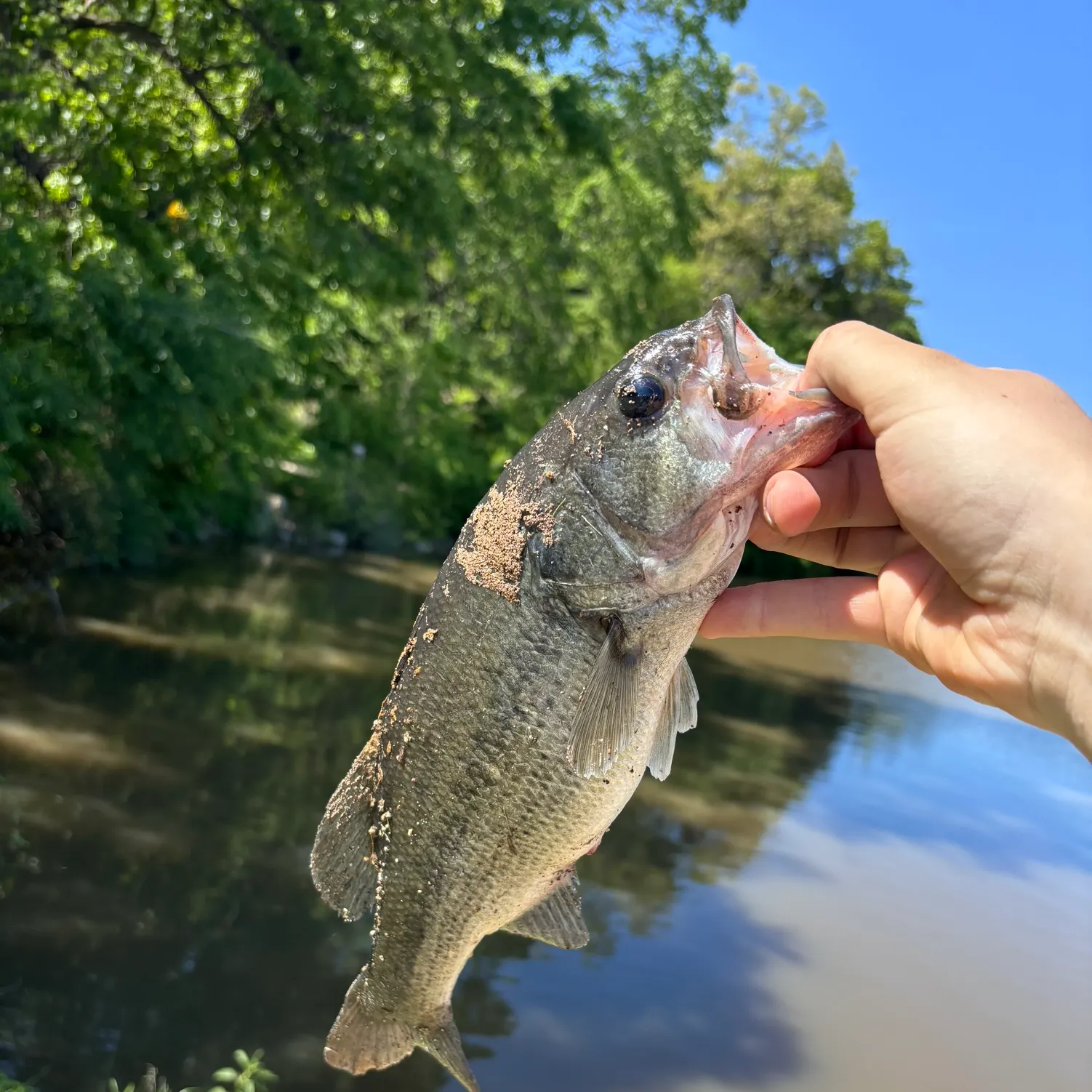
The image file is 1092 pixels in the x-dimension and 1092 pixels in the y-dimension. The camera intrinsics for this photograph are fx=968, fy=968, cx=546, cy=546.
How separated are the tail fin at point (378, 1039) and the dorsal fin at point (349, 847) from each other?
0.22 meters

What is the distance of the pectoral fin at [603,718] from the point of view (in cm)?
207

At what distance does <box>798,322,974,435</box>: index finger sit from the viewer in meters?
2.04

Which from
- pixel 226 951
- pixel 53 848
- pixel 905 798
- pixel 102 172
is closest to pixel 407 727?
pixel 226 951

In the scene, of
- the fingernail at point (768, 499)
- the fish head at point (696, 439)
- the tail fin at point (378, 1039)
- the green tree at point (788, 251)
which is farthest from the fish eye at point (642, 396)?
the green tree at point (788, 251)

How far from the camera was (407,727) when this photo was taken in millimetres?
2271

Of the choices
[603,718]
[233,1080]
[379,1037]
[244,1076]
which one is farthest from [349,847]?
[233,1080]

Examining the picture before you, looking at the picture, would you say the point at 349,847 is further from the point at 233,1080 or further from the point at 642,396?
the point at 233,1080

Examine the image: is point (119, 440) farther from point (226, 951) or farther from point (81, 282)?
point (226, 951)

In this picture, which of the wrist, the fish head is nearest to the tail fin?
the fish head

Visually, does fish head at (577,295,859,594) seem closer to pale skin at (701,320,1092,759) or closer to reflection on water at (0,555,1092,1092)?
pale skin at (701,320,1092,759)

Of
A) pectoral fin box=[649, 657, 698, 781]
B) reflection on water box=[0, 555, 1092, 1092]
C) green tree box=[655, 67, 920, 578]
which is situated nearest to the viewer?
pectoral fin box=[649, 657, 698, 781]

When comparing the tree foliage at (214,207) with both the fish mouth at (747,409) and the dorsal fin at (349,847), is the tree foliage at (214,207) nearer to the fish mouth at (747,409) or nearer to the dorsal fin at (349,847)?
the dorsal fin at (349,847)

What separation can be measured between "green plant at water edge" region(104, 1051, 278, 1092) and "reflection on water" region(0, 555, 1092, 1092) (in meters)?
0.08

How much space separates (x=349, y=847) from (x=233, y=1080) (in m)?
2.12
